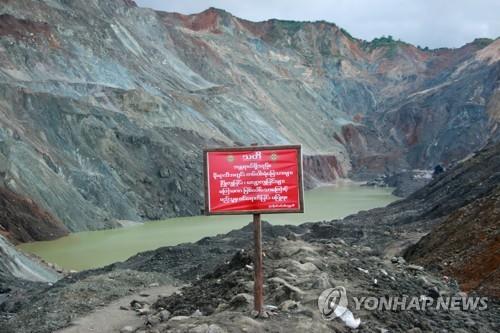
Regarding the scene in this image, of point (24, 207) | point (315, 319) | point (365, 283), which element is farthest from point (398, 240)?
point (24, 207)

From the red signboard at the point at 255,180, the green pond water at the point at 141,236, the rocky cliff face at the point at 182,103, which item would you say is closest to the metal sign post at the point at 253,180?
the red signboard at the point at 255,180

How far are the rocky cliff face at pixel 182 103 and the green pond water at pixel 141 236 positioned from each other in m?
2.05

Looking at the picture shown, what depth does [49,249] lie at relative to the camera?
1134 inches

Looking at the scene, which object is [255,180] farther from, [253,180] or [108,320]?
[108,320]

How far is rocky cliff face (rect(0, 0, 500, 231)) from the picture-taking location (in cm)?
4006

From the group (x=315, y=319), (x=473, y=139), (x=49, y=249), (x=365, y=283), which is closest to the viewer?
(x=315, y=319)

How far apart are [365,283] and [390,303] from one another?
88cm

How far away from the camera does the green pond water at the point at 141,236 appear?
26919 mm

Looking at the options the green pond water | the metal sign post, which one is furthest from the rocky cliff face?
the metal sign post

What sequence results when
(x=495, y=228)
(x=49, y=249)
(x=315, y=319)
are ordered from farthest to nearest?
(x=49, y=249) → (x=495, y=228) → (x=315, y=319)

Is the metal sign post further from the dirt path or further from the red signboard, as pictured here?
the dirt path

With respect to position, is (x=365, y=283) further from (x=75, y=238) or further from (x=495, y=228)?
(x=75, y=238)

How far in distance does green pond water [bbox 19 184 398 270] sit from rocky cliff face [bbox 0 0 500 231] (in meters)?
2.05

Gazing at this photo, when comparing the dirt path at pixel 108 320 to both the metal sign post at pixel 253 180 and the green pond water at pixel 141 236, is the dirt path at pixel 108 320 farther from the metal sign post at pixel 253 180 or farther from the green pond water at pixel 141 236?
the green pond water at pixel 141 236
